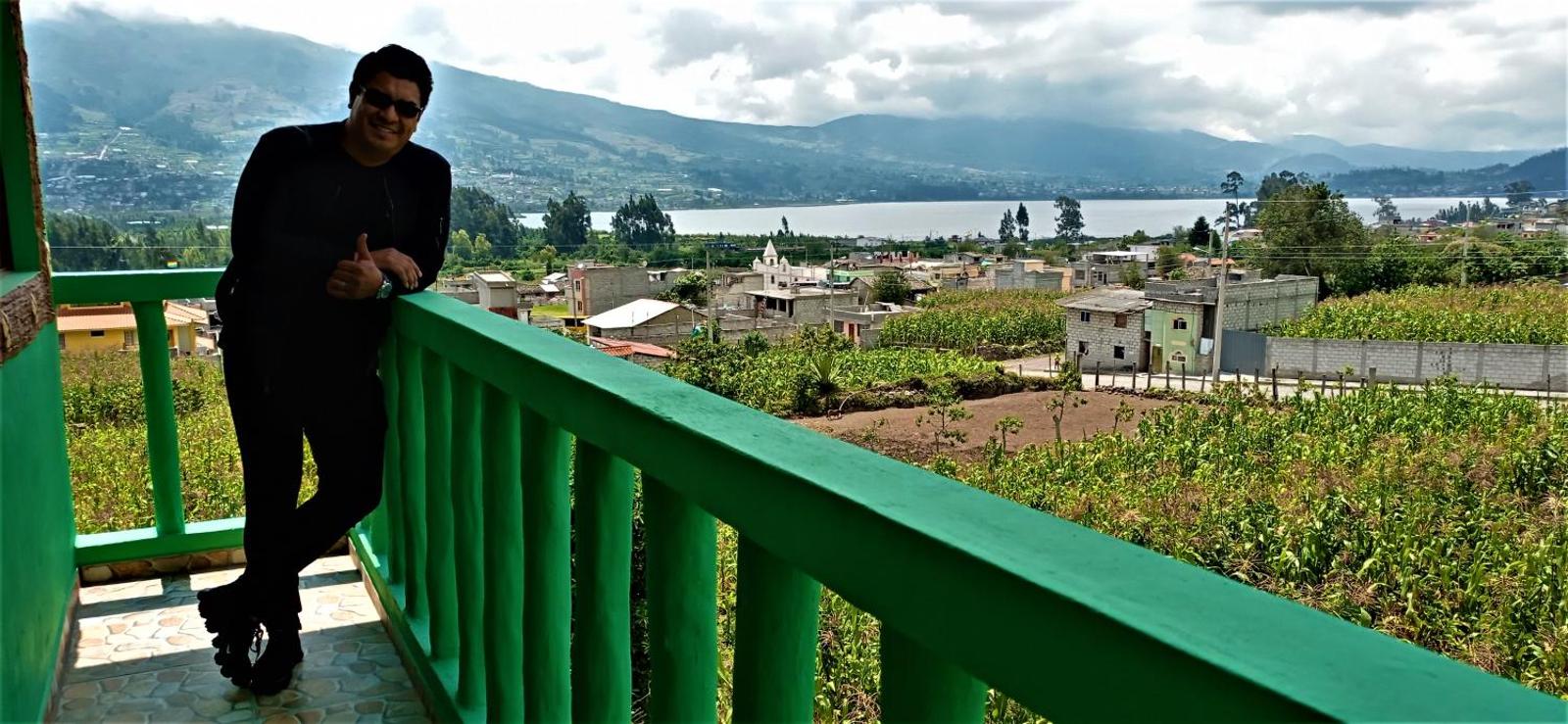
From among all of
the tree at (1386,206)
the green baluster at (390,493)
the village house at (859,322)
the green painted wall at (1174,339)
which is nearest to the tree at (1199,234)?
the green painted wall at (1174,339)

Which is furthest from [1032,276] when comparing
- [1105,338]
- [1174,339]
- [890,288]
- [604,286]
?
[604,286]

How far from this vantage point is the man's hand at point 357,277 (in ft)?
4.37

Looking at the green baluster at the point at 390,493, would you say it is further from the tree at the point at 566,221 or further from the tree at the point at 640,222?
the tree at the point at 640,222

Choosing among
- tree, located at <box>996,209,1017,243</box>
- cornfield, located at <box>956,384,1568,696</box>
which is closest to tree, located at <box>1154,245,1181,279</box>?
tree, located at <box>996,209,1017,243</box>

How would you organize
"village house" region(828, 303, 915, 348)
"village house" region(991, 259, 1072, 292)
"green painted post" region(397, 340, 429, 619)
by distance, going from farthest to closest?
"village house" region(991, 259, 1072, 292), "village house" region(828, 303, 915, 348), "green painted post" region(397, 340, 429, 619)

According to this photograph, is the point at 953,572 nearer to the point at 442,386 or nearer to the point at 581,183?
the point at 442,386

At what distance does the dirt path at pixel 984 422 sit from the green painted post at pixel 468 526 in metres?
7.97

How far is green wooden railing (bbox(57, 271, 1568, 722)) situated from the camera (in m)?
0.34

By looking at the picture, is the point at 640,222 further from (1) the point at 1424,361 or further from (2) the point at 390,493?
(1) the point at 1424,361

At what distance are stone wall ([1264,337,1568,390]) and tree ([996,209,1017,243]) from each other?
23.2 meters

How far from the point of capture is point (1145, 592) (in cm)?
38

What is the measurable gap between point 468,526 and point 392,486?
47 centimetres

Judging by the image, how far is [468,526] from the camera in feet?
4.00

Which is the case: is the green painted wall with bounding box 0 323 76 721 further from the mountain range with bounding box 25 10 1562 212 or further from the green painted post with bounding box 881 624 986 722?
the green painted post with bounding box 881 624 986 722
